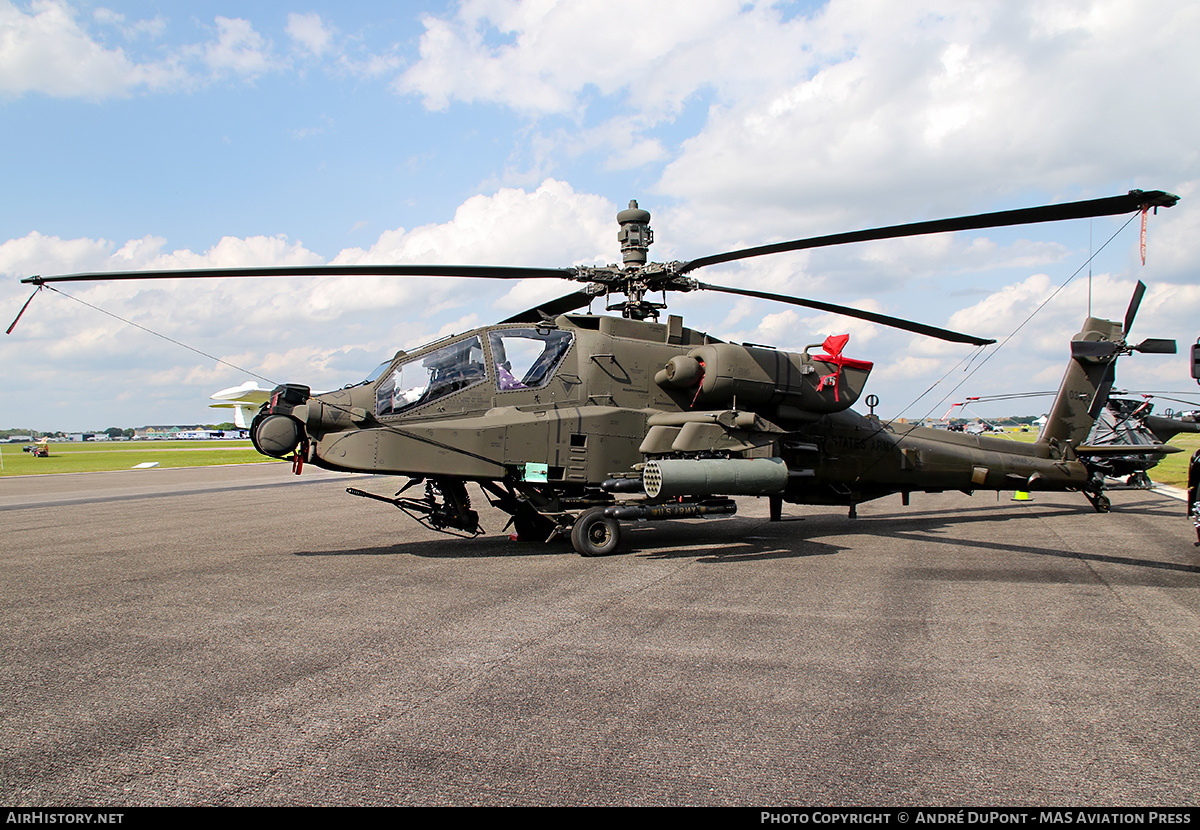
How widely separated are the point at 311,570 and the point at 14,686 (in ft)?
12.9

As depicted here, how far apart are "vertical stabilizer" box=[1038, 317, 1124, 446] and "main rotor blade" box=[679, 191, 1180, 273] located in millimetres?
8788

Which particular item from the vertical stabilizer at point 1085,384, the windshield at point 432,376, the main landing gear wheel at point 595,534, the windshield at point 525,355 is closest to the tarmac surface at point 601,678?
the main landing gear wheel at point 595,534

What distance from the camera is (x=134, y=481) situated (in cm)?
2670

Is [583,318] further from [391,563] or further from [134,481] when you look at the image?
[134,481]

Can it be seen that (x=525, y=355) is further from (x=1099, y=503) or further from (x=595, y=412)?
(x=1099, y=503)

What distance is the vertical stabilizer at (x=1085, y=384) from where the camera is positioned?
47.0 ft

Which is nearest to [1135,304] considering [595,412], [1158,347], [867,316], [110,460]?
[1158,347]

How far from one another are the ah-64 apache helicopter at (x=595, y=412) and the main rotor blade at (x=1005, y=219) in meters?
0.04

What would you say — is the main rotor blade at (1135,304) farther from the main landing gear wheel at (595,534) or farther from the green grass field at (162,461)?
the main landing gear wheel at (595,534)

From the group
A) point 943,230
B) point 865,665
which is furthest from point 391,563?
point 943,230

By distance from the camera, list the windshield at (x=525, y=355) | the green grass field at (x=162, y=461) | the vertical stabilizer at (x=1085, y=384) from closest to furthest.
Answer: the windshield at (x=525, y=355)
the vertical stabilizer at (x=1085, y=384)
the green grass field at (x=162, y=461)

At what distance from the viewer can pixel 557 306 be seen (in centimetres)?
1145

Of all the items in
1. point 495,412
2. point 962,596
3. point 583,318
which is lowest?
point 962,596

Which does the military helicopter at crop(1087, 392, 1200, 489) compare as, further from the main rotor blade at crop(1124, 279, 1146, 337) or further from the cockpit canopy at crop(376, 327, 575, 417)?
the cockpit canopy at crop(376, 327, 575, 417)
